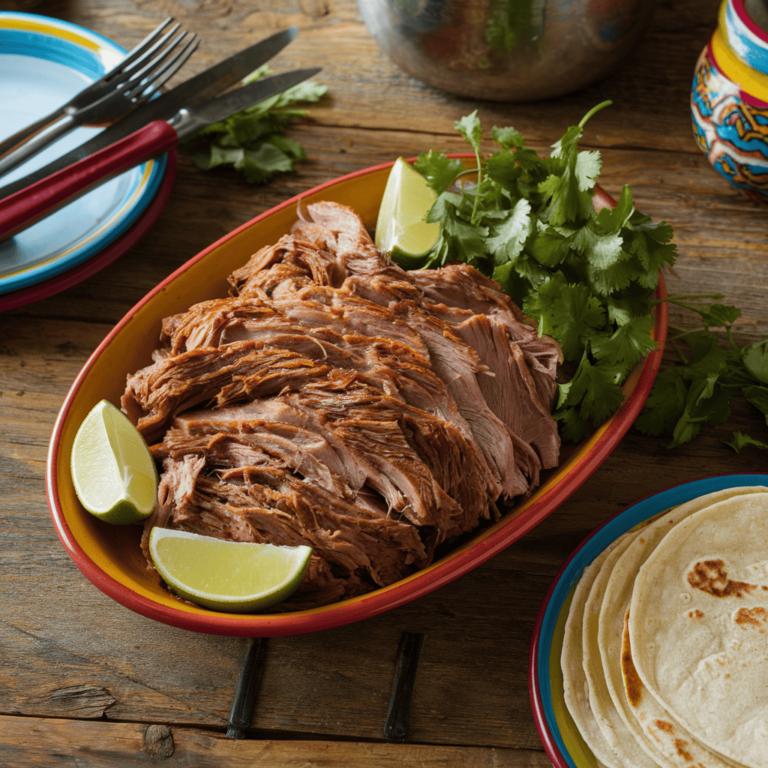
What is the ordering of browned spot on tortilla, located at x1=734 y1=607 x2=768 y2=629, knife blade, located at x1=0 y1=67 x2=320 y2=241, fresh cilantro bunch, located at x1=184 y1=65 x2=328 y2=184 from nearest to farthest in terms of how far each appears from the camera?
browned spot on tortilla, located at x1=734 y1=607 x2=768 y2=629 < knife blade, located at x1=0 y1=67 x2=320 y2=241 < fresh cilantro bunch, located at x1=184 y1=65 x2=328 y2=184

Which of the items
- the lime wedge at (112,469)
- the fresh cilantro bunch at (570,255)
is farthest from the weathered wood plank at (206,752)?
the fresh cilantro bunch at (570,255)

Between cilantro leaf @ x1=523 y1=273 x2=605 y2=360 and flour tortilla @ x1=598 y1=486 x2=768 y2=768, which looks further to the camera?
cilantro leaf @ x1=523 y1=273 x2=605 y2=360

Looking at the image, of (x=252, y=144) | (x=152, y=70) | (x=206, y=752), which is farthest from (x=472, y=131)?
(x=206, y=752)

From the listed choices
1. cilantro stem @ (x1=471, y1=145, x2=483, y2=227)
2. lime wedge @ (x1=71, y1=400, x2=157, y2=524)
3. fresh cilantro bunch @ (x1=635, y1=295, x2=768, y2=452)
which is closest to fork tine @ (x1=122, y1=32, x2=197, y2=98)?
cilantro stem @ (x1=471, y1=145, x2=483, y2=227)

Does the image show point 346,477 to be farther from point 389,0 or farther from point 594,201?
point 389,0

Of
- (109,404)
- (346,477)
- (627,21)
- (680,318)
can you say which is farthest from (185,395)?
(627,21)

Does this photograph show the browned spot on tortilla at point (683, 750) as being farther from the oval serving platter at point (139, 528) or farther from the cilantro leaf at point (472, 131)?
the cilantro leaf at point (472, 131)

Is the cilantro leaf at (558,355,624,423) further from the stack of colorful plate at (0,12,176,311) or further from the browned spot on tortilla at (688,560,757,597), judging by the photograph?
the stack of colorful plate at (0,12,176,311)
